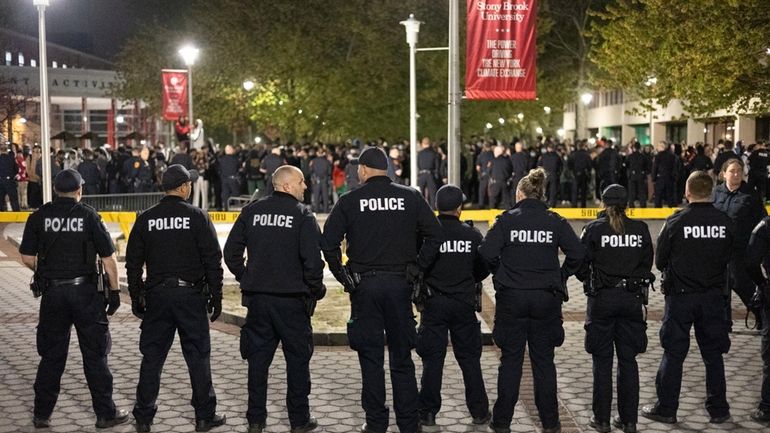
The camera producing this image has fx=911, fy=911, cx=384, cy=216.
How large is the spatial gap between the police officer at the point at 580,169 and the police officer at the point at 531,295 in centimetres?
1817

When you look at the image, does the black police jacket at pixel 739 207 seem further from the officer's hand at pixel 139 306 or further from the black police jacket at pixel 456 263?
the officer's hand at pixel 139 306

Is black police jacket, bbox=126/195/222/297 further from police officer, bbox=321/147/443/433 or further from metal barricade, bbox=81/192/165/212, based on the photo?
metal barricade, bbox=81/192/165/212

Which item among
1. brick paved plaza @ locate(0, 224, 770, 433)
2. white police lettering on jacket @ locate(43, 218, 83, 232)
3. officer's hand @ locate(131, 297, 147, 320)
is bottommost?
brick paved plaza @ locate(0, 224, 770, 433)

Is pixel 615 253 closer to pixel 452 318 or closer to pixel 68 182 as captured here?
pixel 452 318

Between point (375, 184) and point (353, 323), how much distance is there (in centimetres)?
100

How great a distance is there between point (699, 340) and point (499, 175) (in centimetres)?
1590

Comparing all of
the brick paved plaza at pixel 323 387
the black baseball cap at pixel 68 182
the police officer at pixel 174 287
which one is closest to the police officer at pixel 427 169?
the brick paved plaza at pixel 323 387

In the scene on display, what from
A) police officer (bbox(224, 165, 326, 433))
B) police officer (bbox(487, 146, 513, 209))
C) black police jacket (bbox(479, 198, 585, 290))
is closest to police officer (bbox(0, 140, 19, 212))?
police officer (bbox(487, 146, 513, 209))

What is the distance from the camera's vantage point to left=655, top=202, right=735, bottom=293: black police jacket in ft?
21.8

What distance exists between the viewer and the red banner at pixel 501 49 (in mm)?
12055

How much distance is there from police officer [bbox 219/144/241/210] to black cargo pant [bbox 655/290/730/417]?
58.5 feet

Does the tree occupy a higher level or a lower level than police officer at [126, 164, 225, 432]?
higher

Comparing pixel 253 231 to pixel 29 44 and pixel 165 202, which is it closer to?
pixel 165 202

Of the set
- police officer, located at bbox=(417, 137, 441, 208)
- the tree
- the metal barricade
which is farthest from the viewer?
police officer, located at bbox=(417, 137, 441, 208)
